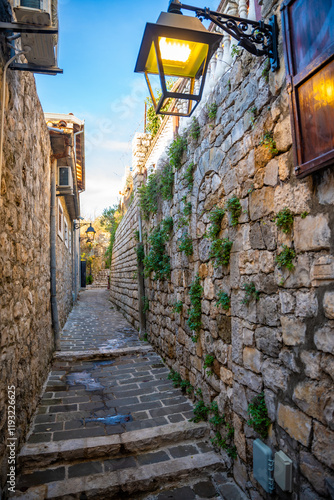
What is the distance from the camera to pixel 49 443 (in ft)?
9.58

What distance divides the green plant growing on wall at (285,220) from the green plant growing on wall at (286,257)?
11 centimetres

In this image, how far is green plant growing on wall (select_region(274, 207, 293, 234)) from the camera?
1.97 metres

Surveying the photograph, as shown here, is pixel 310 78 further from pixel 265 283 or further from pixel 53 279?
pixel 53 279

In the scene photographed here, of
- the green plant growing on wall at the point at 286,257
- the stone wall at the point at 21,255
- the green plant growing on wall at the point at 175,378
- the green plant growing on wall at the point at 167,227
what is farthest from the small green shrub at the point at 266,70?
the green plant growing on wall at the point at 175,378

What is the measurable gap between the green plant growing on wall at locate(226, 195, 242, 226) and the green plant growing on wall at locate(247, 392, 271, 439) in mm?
1350

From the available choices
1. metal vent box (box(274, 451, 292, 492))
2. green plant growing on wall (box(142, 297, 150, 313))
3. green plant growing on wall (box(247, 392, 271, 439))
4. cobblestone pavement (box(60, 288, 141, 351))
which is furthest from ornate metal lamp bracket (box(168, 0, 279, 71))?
cobblestone pavement (box(60, 288, 141, 351))

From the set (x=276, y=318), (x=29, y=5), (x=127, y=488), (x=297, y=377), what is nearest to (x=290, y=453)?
(x=297, y=377)

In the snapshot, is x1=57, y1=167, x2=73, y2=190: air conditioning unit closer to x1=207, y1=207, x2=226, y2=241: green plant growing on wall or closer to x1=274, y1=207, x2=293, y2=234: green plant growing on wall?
x1=207, y1=207, x2=226, y2=241: green plant growing on wall

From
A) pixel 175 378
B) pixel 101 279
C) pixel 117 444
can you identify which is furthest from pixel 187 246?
pixel 101 279

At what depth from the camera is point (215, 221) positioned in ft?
10.0

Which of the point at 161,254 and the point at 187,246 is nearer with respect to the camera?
the point at 187,246

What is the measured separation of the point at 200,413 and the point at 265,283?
6.26ft

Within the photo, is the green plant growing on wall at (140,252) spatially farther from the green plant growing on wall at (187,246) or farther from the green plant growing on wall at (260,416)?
the green plant growing on wall at (260,416)

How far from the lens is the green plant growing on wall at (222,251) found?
9.24ft
